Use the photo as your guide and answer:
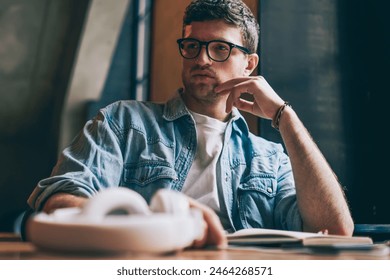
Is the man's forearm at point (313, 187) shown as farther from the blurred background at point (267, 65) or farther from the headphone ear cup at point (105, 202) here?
the headphone ear cup at point (105, 202)

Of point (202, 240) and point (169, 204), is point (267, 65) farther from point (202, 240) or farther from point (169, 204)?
point (169, 204)

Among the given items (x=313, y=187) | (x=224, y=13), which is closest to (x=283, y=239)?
(x=313, y=187)

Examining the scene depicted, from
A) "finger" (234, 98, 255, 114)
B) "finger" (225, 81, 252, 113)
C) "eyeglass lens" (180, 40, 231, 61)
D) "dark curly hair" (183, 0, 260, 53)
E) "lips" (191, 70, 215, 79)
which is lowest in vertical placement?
"finger" (234, 98, 255, 114)

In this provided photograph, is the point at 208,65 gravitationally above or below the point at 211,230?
above

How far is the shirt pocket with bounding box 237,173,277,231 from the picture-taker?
1.34 metres

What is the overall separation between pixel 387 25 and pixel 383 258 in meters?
1.42

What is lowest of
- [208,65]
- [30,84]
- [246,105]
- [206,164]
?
[206,164]

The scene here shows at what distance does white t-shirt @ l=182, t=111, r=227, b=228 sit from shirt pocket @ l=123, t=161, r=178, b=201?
0.06 meters

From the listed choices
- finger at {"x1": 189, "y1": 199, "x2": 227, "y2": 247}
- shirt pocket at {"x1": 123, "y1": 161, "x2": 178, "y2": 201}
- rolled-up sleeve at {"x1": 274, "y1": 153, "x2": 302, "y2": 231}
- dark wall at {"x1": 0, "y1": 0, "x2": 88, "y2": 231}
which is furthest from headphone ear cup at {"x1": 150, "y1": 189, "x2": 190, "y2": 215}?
dark wall at {"x1": 0, "y1": 0, "x2": 88, "y2": 231}

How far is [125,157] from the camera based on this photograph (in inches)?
50.6

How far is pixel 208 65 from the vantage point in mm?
1420

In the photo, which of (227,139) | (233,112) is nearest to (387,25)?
(233,112)

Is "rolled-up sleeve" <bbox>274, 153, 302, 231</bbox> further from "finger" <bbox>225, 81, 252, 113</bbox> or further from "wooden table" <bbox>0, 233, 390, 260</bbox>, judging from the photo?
"wooden table" <bbox>0, 233, 390, 260</bbox>

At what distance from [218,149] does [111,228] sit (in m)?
0.95
